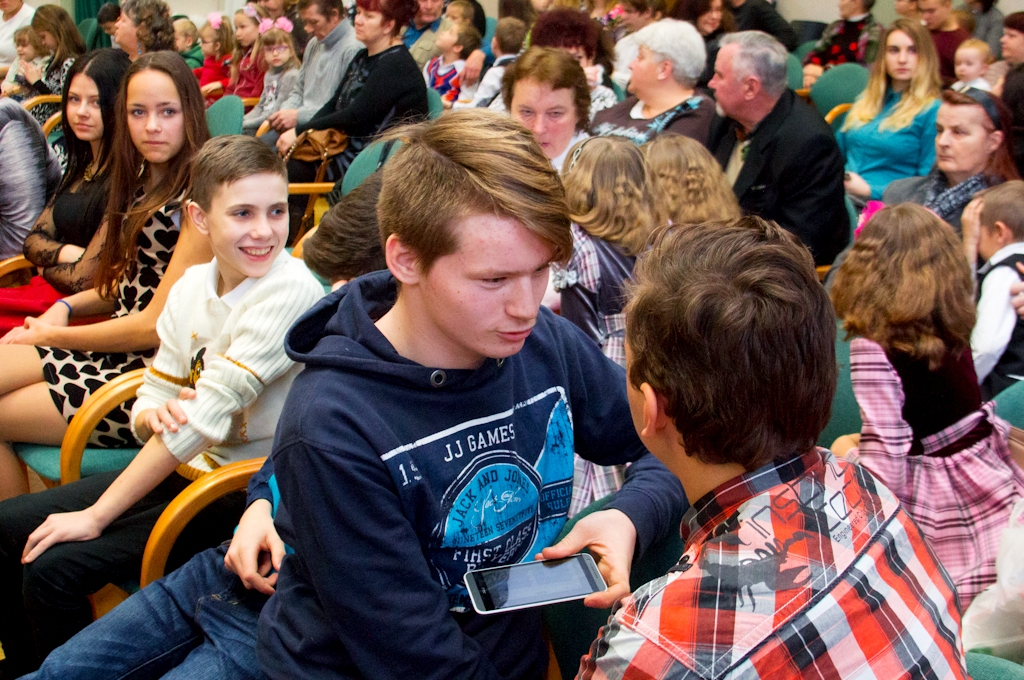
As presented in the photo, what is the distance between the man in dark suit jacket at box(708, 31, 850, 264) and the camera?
321 centimetres

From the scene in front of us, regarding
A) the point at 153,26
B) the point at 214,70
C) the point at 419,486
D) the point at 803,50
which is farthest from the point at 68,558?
the point at 214,70

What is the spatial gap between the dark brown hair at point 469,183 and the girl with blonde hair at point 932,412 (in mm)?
1088

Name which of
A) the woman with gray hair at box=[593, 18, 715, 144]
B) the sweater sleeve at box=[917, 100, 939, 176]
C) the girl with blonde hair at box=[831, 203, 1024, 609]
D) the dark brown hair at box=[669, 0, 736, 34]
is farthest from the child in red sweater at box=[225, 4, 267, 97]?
the girl with blonde hair at box=[831, 203, 1024, 609]

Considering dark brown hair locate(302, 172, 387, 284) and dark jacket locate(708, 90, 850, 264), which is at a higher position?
dark brown hair locate(302, 172, 387, 284)

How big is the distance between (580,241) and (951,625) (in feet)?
5.17

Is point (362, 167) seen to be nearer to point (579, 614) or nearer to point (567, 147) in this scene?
point (567, 147)

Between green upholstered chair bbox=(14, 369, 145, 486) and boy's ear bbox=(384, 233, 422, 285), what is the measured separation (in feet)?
3.69

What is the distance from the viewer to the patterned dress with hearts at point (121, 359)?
205 cm

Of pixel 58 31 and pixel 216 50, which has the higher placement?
pixel 58 31

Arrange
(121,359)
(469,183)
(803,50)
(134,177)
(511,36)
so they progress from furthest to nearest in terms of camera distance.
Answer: (803,50) → (511,36) → (134,177) → (121,359) → (469,183)

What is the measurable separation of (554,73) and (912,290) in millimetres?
1658

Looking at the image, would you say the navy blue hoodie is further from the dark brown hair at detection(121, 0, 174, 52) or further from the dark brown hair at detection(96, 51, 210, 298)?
the dark brown hair at detection(121, 0, 174, 52)

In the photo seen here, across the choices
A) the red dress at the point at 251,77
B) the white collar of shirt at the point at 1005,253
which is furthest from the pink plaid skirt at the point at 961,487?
the red dress at the point at 251,77

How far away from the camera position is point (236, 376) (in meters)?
1.64
